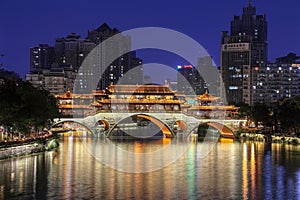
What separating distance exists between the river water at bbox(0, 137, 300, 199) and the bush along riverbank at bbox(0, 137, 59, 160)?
39.4 inches

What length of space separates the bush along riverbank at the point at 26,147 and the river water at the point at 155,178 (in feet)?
3.28

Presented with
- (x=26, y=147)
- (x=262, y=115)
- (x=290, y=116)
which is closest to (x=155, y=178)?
(x=26, y=147)

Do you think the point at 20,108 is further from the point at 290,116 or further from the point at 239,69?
the point at 239,69

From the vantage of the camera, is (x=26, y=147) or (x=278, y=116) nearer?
(x=26, y=147)

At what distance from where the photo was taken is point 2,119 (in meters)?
53.3

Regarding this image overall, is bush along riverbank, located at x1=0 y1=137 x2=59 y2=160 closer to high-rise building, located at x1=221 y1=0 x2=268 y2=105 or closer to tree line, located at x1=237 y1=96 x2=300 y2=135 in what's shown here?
tree line, located at x1=237 y1=96 x2=300 y2=135

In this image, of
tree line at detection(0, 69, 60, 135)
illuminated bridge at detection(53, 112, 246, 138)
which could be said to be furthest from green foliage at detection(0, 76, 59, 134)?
illuminated bridge at detection(53, 112, 246, 138)

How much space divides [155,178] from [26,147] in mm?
18926

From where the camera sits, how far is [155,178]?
42312 millimetres

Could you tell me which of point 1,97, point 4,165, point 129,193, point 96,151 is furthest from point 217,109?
point 129,193

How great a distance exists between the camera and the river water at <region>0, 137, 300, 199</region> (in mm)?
35281

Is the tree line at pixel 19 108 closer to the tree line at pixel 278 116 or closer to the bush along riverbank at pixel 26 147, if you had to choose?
the bush along riverbank at pixel 26 147

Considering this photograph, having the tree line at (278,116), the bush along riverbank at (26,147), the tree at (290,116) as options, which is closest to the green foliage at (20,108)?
the bush along riverbank at (26,147)

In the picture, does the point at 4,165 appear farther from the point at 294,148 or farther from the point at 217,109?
the point at 217,109
